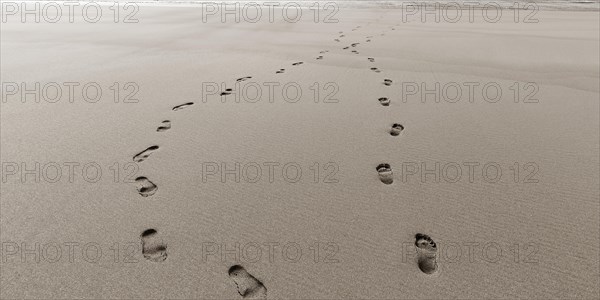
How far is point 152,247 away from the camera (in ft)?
4.01

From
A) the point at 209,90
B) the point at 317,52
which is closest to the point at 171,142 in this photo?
the point at 209,90

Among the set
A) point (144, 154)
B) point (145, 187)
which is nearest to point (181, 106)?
point (144, 154)

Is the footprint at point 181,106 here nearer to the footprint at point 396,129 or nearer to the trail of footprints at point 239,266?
the trail of footprints at point 239,266

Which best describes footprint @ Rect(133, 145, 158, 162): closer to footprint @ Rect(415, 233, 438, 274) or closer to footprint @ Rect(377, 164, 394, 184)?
footprint @ Rect(377, 164, 394, 184)

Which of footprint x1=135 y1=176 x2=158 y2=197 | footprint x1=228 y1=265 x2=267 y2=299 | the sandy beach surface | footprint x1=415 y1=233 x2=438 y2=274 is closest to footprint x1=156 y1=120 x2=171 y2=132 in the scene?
the sandy beach surface

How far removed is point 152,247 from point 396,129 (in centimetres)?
133

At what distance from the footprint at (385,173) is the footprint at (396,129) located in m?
0.33

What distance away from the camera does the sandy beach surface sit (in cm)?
112

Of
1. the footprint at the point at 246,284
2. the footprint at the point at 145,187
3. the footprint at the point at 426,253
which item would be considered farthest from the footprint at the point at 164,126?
the footprint at the point at 426,253

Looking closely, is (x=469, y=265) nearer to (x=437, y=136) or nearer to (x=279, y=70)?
(x=437, y=136)

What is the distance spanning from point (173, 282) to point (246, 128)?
3.37ft

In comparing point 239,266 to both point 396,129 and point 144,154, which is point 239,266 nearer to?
A: point 144,154

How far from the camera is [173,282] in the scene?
3.60 ft

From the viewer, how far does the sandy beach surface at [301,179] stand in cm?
112
